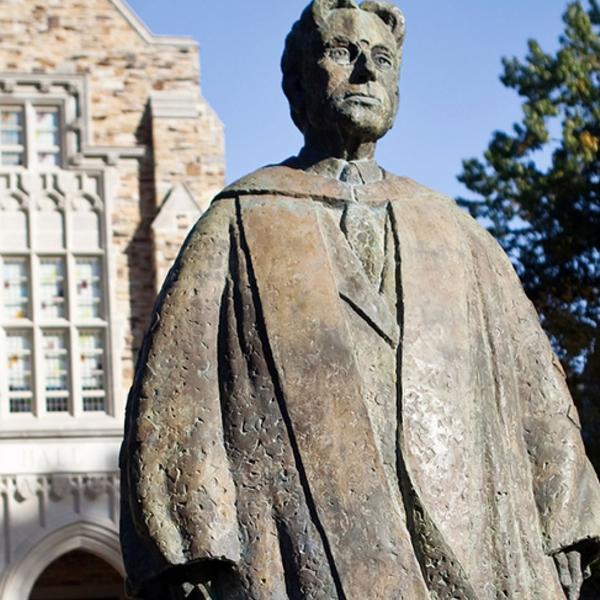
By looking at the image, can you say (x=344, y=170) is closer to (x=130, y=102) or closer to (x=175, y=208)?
(x=175, y=208)

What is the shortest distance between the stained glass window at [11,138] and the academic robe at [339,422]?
22.7 meters

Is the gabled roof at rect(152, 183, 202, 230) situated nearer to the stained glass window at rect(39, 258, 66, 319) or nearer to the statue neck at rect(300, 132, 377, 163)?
the stained glass window at rect(39, 258, 66, 319)

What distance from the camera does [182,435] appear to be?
13.9 feet

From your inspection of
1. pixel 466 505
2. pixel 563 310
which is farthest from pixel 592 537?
pixel 563 310

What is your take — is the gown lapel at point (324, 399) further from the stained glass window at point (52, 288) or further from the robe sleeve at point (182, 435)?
the stained glass window at point (52, 288)

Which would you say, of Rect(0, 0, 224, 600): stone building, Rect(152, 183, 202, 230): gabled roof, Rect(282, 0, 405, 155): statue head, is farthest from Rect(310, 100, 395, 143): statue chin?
Rect(152, 183, 202, 230): gabled roof

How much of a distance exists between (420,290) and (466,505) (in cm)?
50

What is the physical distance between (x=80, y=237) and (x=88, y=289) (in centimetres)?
74

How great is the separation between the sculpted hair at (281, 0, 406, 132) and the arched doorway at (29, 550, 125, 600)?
76.9 ft

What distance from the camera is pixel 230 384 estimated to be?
4.29 m

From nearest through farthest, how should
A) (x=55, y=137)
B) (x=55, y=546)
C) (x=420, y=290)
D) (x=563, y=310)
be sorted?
(x=420, y=290) → (x=563, y=310) → (x=55, y=546) → (x=55, y=137)

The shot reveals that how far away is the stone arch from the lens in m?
25.3

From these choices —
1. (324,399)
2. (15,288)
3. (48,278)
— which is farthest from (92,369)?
(324,399)

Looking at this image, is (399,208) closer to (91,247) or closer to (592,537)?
(592,537)
